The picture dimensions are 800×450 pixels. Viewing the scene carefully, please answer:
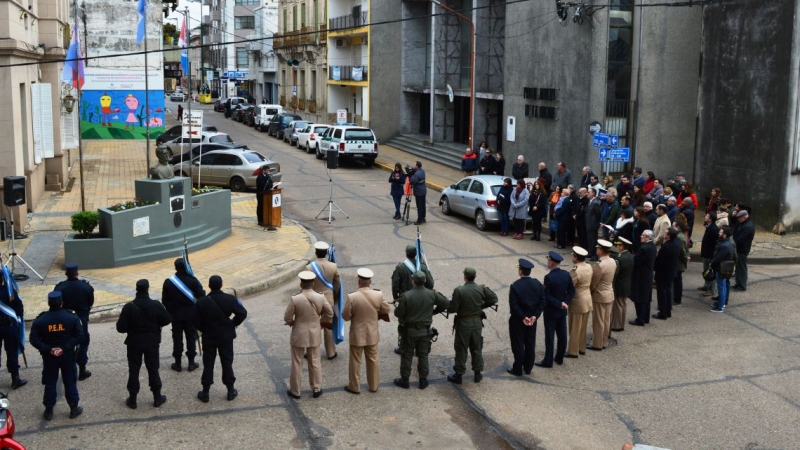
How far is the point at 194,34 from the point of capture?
133 metres

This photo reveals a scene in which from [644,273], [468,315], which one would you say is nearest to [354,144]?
[644,273]

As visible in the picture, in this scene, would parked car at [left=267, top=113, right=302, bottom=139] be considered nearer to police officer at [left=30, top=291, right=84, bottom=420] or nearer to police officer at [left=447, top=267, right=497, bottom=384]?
police officer at [left=447, top=267, right=497, bottom=384]

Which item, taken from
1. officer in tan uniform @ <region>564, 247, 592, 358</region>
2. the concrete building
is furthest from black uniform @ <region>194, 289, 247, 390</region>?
the concrete building

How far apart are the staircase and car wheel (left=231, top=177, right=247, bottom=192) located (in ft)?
31.4

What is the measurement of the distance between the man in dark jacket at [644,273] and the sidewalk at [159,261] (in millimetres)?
6645

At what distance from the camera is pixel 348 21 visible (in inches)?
1898

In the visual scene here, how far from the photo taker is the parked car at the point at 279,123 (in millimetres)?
46388

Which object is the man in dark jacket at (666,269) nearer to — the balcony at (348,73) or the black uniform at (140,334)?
the black uniform at (140,334)

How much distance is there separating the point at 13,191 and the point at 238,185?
12630 millimetres

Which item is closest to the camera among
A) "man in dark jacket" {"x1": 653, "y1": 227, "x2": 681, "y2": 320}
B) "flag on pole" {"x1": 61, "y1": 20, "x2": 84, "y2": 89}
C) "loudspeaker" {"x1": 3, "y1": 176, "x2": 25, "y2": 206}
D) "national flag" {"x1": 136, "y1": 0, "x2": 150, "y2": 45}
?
"man in dark jacket" {"x1": 653, "y1": 227, "x2": 681, "y2": 320}

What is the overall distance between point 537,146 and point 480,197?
6.89 m

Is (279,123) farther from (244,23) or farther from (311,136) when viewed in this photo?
(244,23)

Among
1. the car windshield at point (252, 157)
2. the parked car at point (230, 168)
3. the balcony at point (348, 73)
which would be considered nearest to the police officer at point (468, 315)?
the parked car at point (230, 168)

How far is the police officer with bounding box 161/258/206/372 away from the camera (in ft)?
35.1
